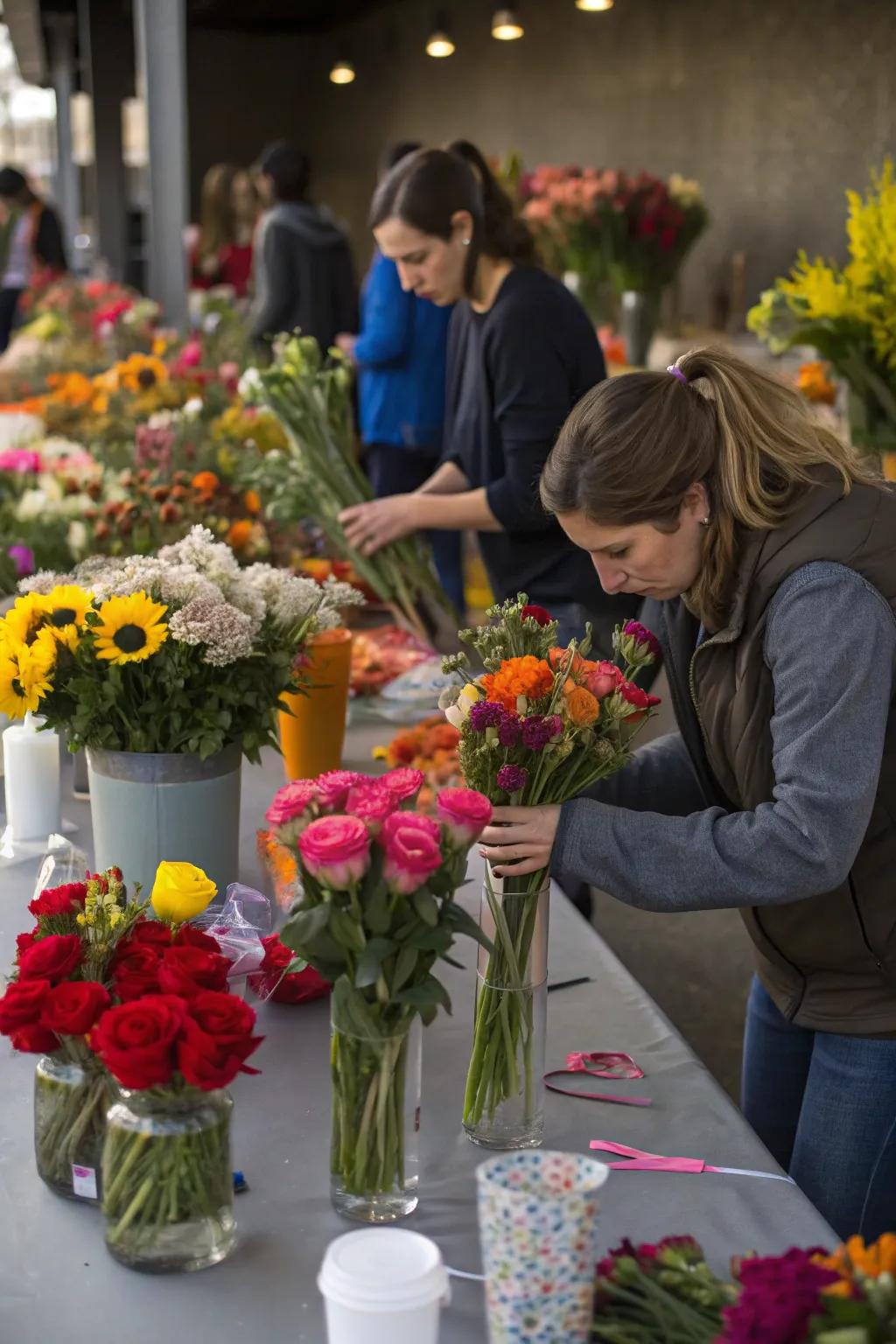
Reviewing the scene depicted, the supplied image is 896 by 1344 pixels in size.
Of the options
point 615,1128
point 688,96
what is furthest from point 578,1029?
point 688,96

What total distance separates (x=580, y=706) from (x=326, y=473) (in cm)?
182

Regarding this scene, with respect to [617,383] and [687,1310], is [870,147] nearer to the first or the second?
[617,383]

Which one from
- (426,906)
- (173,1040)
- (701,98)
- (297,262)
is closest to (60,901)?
(173,1040)

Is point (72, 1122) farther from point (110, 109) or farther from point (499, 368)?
point (110, 109)

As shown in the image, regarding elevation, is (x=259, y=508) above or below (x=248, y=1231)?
above

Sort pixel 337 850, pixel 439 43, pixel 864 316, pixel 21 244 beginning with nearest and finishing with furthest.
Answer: pixel 337 850
pixel 864 316
pixel 21 244
pixel 439 43

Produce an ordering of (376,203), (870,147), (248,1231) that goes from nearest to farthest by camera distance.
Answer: (248,1231), (376,203), (870,147)

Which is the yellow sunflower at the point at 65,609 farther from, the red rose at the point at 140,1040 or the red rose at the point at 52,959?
the red rose at the point at 140,1040

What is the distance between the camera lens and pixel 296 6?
14.5m

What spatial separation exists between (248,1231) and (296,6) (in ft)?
49.7

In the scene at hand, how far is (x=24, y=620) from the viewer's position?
1.62 meters

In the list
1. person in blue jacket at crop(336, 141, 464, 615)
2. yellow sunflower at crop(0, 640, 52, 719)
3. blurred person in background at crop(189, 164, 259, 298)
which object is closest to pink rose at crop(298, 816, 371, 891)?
yellow sunflower at crop(0, 640, 52, 719)

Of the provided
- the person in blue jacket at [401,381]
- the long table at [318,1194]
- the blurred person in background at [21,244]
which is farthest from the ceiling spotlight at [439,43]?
the long table at [318,1194]

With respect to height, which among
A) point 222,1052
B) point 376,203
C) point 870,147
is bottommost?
point 222,1052
